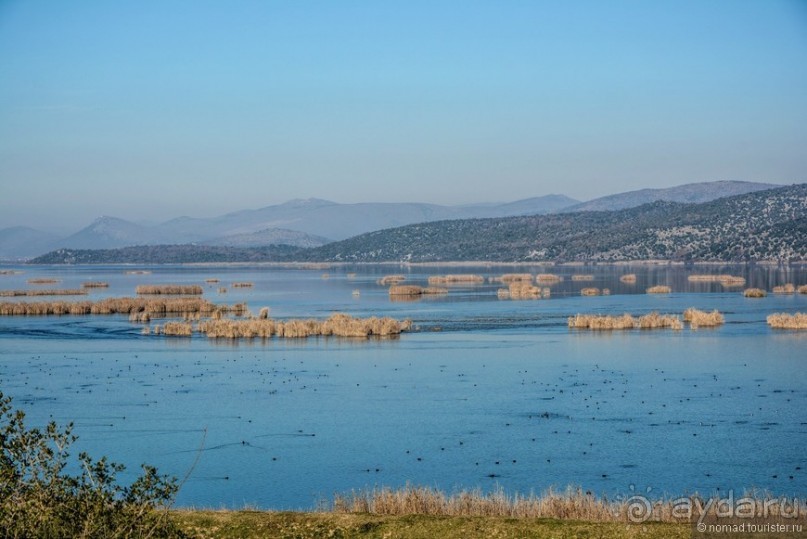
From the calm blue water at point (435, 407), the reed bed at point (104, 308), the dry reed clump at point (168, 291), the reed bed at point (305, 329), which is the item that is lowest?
the calm blue water at point (435, 407)

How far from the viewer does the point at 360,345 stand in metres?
50.1

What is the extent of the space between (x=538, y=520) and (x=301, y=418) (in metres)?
15.6

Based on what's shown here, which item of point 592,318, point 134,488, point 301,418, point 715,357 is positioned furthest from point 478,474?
point 592,318

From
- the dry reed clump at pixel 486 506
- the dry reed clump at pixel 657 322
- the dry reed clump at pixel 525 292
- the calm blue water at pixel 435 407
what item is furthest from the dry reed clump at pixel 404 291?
the dry reed clump at pixel 486 506

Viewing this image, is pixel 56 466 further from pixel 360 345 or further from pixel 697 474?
pixel 360 345

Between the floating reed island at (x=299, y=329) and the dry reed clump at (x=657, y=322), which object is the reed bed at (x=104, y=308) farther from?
the dry reed clump at (x=657, y=322)

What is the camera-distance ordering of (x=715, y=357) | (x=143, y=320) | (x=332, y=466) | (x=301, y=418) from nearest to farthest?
(x=332, y=466) < (x=301, y=418) < (x=715, y=357) < (x=143, y=320)

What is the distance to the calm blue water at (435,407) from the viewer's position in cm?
2361

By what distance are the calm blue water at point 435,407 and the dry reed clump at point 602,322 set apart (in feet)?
4.47

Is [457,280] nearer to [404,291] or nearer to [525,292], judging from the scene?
[404,291]

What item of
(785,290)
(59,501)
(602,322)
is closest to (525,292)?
(785,290)

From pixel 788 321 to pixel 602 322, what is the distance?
33.4 feet

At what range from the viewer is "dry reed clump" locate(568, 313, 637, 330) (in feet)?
182

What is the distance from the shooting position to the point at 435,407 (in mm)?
32438
